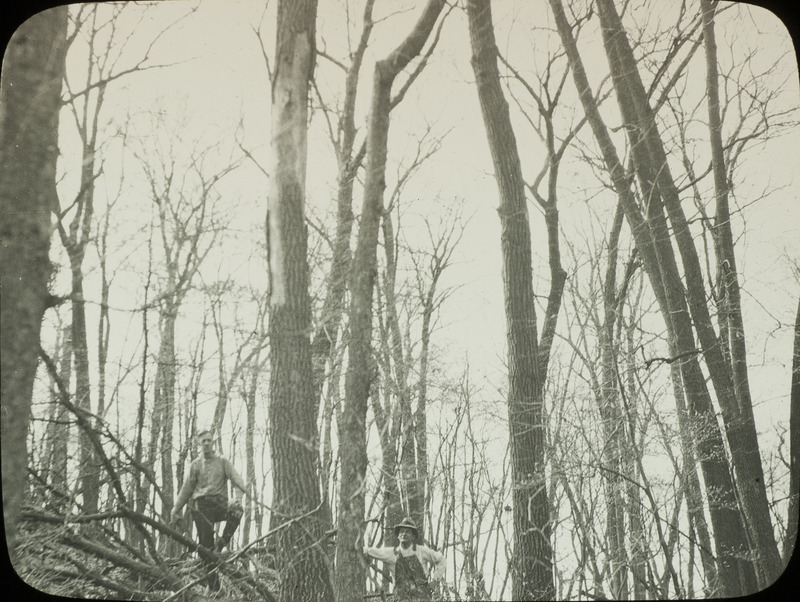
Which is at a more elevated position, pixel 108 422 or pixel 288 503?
pixel 108 422

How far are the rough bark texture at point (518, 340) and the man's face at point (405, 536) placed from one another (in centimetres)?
81

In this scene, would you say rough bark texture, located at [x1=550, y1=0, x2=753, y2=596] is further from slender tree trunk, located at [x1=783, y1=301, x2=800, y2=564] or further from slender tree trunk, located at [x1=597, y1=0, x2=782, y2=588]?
slender tree trunk, located at [x1=783, y1=301, x2=800, y2=564]

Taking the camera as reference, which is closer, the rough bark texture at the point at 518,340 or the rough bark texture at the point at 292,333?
the rough bark texture at the point at 292,333

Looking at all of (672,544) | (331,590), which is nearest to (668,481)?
(672,544)

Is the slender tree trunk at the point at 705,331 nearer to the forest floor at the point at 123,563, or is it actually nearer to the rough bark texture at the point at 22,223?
the forest floor at the point at 123,563

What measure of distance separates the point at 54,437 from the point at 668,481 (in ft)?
14.5

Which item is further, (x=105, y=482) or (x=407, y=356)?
(x=407, y=356)

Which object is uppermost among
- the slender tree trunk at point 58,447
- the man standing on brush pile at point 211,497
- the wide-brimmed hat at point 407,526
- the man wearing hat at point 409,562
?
the slender tree trunk at point 58,447

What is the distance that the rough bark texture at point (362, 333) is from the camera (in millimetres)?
3916

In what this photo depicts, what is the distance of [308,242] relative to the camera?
5270 millimetres

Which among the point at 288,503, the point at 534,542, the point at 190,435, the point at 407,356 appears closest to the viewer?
the point at 288,503

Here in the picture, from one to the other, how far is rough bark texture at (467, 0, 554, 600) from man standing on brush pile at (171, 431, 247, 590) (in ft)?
6.61

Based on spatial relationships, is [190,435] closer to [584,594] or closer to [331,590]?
[331,590]

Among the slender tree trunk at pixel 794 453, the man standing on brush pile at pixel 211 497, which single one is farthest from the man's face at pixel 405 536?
the slender tree trunk at pixel 794 453
